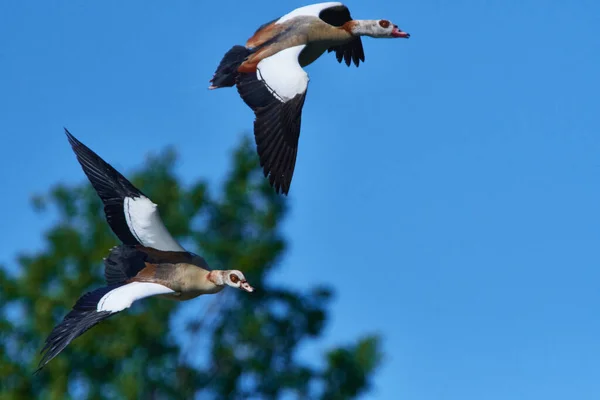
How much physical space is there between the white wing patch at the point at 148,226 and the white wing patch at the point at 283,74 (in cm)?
146

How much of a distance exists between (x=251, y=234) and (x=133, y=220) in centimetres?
1679

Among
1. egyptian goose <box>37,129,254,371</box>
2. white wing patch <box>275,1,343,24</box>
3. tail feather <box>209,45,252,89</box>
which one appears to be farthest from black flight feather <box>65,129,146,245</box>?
white wing patch <box>275,1,343,24</box>

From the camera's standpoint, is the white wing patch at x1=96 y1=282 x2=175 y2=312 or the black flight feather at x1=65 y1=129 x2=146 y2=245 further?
the black flight feather at x1=65 y1=129 x2=146 y2=245

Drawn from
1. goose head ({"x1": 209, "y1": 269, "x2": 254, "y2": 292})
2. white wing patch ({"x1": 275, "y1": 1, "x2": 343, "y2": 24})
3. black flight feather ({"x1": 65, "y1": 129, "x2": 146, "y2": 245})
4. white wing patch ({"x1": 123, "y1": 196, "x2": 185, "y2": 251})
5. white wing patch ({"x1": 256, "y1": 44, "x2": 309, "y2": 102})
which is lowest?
goose head ({"x1": 209, "y1": 269, "x2": 254, "y2": 292})

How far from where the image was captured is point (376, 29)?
14922 mm

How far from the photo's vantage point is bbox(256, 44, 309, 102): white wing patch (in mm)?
13398

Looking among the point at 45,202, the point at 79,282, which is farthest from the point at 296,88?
the point at 45,202

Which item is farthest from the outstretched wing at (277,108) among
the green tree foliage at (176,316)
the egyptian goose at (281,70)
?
the green tree foliage at (176,316)

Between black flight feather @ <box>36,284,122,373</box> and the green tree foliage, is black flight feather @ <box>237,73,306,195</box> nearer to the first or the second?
black flight feather @ <box>36,284,122,373</box>

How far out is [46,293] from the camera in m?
28.4

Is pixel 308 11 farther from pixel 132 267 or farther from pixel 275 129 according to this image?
pixel 132 267

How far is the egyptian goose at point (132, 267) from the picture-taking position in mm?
12102

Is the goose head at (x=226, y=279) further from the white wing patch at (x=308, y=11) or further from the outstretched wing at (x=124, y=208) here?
the white wing patch at (x=308, y=11)

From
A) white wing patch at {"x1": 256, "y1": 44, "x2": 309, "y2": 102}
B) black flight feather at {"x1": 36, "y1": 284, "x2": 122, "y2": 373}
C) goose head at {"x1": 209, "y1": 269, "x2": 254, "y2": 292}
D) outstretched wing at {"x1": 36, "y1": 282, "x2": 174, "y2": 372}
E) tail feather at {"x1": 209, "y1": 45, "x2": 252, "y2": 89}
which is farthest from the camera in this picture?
tail feather at {"x1": 209, "y1": 45, "x2": 252, "y2": 89}
